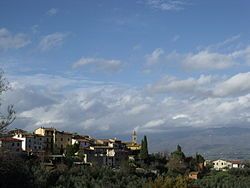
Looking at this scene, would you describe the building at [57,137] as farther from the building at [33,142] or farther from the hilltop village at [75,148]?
the building at [33,142]

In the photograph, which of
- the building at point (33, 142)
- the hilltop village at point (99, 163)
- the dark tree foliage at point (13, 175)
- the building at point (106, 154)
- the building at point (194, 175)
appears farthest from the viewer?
the building at point (106, 154)

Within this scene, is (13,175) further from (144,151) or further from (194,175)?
(144,151)

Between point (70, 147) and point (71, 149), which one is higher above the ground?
point (70, 147)

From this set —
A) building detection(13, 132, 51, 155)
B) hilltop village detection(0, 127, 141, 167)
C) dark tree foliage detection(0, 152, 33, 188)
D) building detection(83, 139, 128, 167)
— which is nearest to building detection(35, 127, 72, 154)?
hilltop village detection(0, 127, 141, 167)

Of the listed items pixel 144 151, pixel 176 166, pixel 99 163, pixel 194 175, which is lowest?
pixel 194 175

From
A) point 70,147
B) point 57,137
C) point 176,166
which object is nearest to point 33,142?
point 57,137

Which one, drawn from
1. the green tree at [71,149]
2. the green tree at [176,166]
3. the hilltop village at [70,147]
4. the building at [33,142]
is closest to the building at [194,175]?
the green tree at [176,166]

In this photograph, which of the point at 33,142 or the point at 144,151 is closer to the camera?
the point at 33,142

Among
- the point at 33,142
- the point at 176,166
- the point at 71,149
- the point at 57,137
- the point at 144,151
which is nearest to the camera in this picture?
the point at 71,149

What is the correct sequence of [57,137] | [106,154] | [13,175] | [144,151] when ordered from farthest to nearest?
1. [57,137]
2. [106,154]
3. [144,151]
4. [13,175]

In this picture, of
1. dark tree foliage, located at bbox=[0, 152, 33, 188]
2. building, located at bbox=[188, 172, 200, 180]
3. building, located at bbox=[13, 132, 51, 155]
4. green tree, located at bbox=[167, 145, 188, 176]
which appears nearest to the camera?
dark tree foliage, located at bbox=[0, 152, 33, 188]

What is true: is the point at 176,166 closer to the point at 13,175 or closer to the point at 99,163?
the point at 99,163

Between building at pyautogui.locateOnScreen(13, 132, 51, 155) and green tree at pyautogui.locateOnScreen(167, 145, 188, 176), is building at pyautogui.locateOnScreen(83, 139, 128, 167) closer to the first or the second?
building at pyautogui.locateOnScreen(13, 132, 51, 155)

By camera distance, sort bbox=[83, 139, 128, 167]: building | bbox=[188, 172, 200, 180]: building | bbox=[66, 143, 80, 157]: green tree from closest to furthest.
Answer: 1. bbox=[188, 172, 200, 180]: building
2. bbox=[66, 143, 80, 157]: green tree
3. bbox=[83, 139, 128, 167]: building
